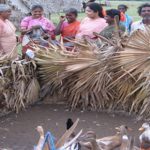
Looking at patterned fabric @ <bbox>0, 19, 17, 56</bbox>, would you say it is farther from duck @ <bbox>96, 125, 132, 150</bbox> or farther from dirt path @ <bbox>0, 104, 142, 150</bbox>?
duck @ <bbox>96, 125, 132, 150</bbox>

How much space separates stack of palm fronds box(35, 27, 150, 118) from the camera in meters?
7.12

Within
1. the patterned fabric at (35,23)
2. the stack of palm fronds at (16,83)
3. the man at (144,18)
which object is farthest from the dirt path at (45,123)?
the man at (144,18)

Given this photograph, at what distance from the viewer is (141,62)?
23.2 feet

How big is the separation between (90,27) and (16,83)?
1.66 meters

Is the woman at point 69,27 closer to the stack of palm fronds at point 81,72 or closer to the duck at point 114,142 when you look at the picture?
the stack of palm fronds at point 81,72

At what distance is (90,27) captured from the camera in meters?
8.00

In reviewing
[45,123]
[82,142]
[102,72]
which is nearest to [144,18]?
[102,72]

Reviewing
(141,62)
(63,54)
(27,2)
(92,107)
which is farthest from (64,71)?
(27,2)

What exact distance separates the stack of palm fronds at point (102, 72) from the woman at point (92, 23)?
398mm

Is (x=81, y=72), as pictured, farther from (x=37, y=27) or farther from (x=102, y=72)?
(x=37, y=27)

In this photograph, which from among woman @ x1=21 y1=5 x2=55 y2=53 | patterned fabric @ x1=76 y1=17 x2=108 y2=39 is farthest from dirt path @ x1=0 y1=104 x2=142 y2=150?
patterned fabric @ x1=76 y1=17 x2=108 y2=39

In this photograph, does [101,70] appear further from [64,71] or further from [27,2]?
[27,2]

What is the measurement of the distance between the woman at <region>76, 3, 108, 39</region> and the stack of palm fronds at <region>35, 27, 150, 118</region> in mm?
398

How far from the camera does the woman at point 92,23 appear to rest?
315 inches
